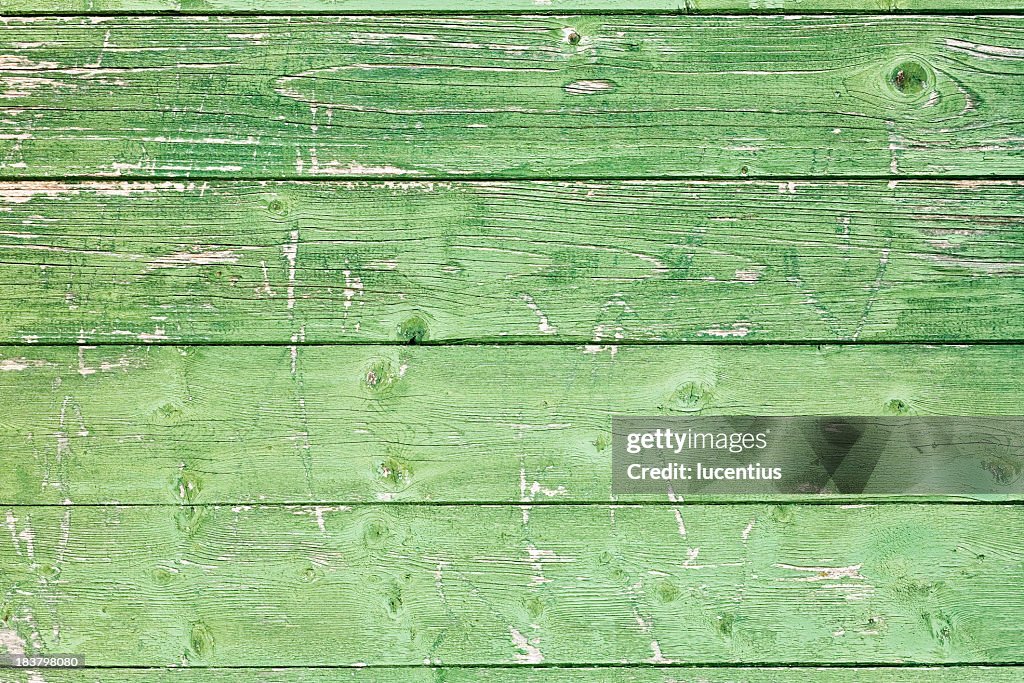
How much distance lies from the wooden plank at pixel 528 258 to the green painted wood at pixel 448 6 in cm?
24

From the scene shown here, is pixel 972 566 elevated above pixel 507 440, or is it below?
below

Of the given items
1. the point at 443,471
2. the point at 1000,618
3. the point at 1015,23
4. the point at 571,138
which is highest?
the point at 1015,23

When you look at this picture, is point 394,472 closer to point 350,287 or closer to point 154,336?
point 350,287

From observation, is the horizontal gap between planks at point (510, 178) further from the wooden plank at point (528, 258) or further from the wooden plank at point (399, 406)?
the wooden plank at point (399, 406)

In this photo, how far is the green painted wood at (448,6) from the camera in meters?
0.82

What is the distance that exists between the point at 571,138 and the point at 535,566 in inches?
23.8

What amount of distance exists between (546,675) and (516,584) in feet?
0.47

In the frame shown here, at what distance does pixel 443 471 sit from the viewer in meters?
0.84

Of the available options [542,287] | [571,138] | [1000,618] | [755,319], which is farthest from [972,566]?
[571,138]

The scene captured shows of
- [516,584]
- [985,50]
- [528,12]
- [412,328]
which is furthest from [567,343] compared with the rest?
[985,50]

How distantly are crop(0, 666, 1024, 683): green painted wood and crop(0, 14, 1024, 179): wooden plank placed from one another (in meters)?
0.71

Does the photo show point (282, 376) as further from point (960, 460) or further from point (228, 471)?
point (960, 460)

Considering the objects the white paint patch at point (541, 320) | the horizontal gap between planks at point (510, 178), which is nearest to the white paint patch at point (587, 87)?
the horizontal gap between planks at point (510, 178)

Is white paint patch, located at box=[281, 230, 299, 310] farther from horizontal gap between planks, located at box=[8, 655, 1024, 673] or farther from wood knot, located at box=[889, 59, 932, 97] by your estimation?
wood knot, located at box=[889, 59, 932, 97]
